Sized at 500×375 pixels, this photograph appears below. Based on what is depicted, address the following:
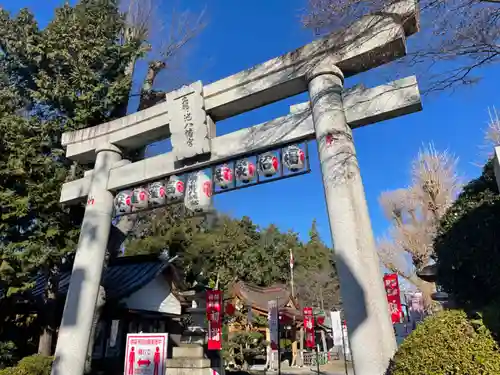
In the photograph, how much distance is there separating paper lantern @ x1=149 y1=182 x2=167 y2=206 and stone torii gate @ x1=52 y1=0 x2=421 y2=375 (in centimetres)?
23

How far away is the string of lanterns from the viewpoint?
788cm

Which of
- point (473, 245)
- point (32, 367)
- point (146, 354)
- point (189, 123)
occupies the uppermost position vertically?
point (189, 123)

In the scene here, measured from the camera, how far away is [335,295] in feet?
134

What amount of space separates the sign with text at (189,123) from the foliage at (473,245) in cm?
696

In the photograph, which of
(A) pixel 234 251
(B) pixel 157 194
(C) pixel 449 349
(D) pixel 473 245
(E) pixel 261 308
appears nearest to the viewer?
(C) pixel 449 349

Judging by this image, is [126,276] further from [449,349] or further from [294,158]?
[449,349]

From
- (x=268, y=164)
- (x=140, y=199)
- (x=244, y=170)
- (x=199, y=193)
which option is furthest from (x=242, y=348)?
(x=268, y=164)

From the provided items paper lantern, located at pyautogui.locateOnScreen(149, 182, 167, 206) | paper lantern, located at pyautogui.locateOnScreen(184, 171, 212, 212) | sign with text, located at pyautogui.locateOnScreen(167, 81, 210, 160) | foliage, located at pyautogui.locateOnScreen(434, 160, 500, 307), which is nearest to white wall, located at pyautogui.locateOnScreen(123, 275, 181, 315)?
paper lantern, located at pyautogui.locateOnScreen(149, 182, 167, 206)

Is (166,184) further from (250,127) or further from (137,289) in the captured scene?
(137,289)

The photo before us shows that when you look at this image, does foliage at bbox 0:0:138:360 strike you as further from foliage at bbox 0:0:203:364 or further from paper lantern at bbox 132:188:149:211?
paper lantern at bbox 132:188:149:211

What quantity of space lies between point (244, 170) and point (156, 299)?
9.82 metres

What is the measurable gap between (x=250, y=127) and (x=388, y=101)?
9.94 feet

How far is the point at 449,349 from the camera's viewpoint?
4.35m

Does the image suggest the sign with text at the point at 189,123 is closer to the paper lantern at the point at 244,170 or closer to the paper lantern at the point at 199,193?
the paper lantern at the point at 199,193
